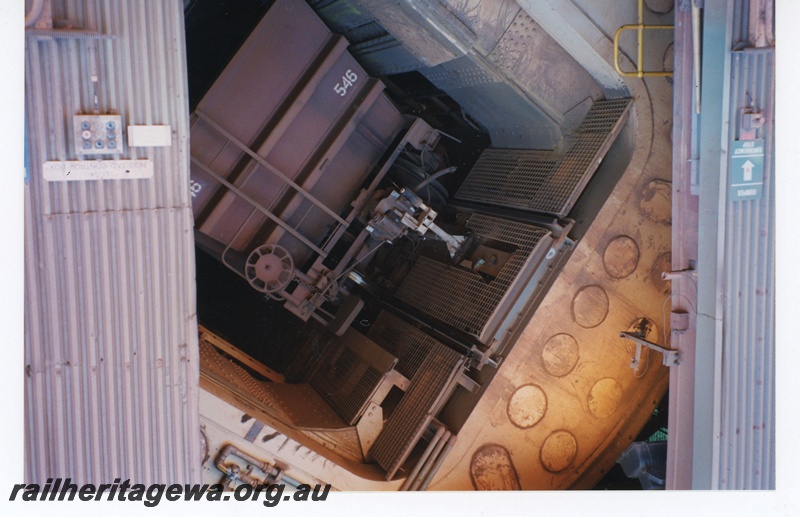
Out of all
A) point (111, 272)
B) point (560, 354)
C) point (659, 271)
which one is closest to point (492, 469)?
point (560, 354)

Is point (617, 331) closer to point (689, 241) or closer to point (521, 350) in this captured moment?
point (521, 350)

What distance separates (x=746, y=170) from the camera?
3850mm

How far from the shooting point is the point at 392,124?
19.6 ft

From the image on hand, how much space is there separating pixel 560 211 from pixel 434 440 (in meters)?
1.86

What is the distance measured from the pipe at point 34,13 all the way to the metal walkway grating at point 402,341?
3.44m

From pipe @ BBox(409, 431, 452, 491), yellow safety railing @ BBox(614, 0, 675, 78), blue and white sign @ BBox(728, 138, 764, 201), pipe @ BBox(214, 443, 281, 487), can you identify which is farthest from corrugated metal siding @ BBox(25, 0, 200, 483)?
blue and white sign @ BBox(728, 138, 764, 201)

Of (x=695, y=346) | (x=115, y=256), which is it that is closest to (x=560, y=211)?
(x=695, y=346)

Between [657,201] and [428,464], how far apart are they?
249cm

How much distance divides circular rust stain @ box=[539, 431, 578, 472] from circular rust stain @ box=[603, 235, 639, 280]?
1.27 meters

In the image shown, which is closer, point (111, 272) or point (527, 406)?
point (111, 272)

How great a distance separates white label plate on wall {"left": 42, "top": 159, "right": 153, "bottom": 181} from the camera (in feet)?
10.8

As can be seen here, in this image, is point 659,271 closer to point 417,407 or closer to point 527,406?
point 527,406

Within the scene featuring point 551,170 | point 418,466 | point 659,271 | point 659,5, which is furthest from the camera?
point 551,170

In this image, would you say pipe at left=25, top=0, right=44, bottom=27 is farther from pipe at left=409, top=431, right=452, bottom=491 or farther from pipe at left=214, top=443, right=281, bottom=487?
pipe at left=409, top=431, right=452, bottom=491
